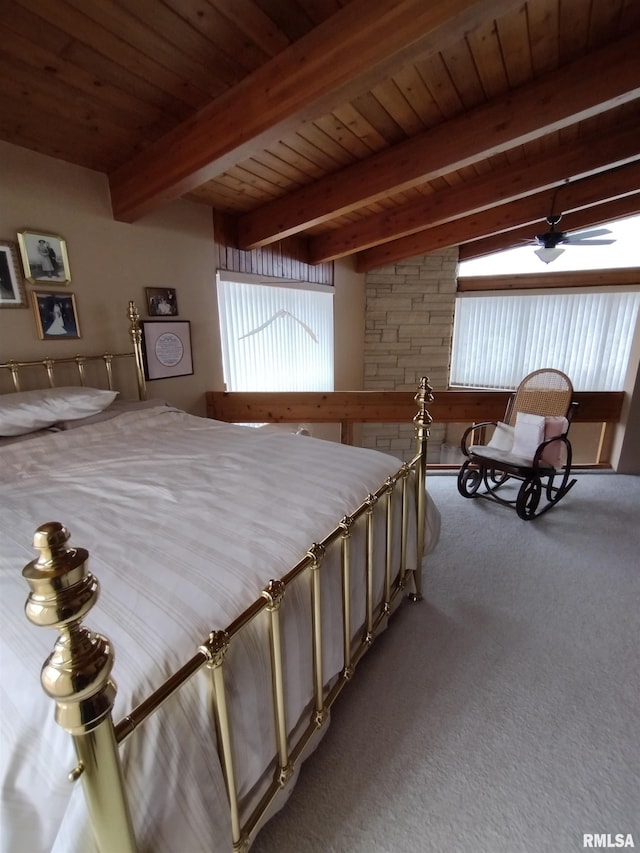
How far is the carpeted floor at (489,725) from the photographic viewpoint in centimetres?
109

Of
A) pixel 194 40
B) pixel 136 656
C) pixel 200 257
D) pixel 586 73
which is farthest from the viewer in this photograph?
pixel 200 257

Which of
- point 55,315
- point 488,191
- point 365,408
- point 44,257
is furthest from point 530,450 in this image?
point 44,257

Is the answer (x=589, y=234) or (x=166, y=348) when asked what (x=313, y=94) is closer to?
(x=166, y=348)

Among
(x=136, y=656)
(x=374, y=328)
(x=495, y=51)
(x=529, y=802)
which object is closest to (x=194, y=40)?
(x=495, y=51)

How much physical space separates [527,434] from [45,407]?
296cm

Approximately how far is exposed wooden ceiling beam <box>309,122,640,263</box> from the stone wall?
1226 millimetres

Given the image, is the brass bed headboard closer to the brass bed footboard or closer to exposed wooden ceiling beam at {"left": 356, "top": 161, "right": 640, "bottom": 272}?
the brass bed footboard

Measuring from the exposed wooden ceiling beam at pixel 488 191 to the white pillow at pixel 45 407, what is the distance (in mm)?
2910

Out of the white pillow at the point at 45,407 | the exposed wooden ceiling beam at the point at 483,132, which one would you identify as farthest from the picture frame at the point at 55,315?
the exposed wooden ceiling beam at the point at 483,132

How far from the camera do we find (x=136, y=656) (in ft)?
2.32

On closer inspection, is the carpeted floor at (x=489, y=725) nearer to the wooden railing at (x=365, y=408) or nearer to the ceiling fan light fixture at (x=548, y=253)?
the wooden railing at (x=365, y=408)

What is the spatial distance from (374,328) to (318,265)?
1253 mm

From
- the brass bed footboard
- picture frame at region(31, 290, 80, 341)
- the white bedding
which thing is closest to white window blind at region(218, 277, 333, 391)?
picture frame at region(31, 290, 80, 341)

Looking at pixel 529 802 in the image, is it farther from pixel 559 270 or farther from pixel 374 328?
pixel 559 270
